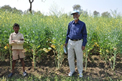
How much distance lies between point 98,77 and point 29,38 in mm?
2614

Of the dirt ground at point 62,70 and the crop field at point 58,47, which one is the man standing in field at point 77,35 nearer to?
the crop field at point 58,47

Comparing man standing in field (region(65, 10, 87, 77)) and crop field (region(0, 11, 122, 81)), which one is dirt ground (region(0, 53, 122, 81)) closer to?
crop field (region(0, 11, 122, 81))

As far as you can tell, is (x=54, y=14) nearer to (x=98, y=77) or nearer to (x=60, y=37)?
(x=60, y=37)

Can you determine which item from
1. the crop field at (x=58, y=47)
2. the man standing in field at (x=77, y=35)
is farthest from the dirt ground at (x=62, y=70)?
the man standing in field at (x=77, y=35)

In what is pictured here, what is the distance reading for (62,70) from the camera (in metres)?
4.64

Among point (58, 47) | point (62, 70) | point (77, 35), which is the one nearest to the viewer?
point (77, 35)

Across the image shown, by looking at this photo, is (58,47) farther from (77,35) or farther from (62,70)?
(77,35)

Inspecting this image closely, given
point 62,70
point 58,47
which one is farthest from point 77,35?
point 62,70

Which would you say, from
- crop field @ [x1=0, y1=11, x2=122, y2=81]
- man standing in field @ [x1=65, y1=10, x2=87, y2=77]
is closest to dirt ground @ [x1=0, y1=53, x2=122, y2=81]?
crop field @ [x1=0, y1=11, x2=122, y2=81]

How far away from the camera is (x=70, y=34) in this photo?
152 inches

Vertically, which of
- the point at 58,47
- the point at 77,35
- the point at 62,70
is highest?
the point at 77,35

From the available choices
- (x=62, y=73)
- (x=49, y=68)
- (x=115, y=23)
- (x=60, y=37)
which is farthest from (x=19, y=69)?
(x=115, y=23)

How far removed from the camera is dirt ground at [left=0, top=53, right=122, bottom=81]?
4.32 m

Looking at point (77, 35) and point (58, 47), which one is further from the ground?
point (77, 35)
